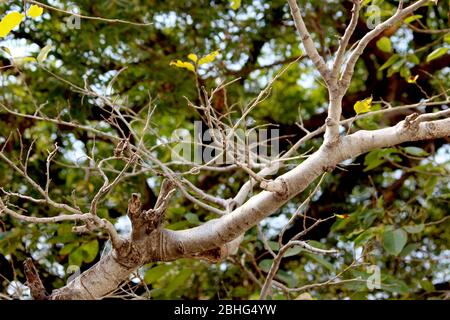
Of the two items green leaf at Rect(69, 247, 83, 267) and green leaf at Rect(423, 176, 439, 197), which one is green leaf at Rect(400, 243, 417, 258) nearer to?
green leaf at Rect(423, 176, 439, 197)

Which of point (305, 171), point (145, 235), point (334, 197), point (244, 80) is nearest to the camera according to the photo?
point (305, 171)

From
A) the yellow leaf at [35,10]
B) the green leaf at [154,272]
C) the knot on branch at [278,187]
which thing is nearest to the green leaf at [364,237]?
the green leaf at [154,272]

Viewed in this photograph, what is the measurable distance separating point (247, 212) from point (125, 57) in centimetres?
179

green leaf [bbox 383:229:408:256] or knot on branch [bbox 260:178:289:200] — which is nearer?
knot on branch [bbox 260:178:289:200]

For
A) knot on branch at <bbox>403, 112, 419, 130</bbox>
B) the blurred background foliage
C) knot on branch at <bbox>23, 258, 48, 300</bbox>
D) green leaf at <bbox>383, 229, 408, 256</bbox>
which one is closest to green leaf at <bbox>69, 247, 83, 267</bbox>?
the blurred background foliage

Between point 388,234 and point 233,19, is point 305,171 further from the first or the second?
point 233,19

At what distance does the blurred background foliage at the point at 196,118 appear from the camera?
9.23 ft

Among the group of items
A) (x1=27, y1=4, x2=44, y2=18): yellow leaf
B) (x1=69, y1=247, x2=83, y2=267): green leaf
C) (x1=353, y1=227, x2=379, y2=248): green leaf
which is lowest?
(x1=69, y1=247, x2=83, y2=267): green leaf

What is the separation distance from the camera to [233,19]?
10.9ft

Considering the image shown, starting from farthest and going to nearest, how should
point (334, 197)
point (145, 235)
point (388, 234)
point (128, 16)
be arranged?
point (334, 197)
point (128, 16)
point (388, 234)
point (145, 235)

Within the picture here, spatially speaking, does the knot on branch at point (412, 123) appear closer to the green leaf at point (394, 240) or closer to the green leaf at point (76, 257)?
the green leaf at point (394, 240)

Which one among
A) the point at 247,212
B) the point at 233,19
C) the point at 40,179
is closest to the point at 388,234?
the point at 247,212

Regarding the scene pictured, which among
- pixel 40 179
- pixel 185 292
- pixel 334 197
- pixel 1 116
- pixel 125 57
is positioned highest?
pixel 125 57

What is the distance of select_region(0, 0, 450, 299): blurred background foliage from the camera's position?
2.81 metres
